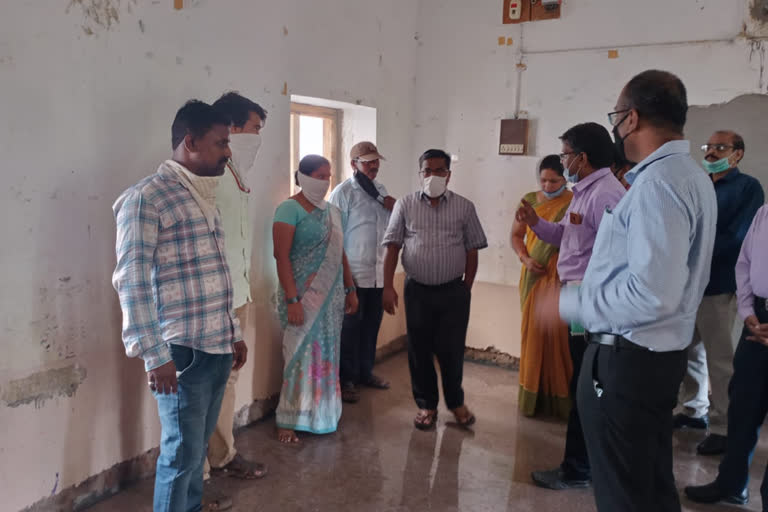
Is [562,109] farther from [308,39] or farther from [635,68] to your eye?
[308,39]

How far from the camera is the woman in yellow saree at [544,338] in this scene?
3.27 m

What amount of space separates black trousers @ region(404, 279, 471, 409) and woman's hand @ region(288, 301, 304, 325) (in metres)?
0.57

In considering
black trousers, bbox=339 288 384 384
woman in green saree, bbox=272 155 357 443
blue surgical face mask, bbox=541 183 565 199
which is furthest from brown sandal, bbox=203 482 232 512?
blue surgical face mask, bbox=541 183 565 199

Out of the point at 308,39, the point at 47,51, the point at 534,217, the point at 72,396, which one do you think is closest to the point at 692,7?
the point at 534,217

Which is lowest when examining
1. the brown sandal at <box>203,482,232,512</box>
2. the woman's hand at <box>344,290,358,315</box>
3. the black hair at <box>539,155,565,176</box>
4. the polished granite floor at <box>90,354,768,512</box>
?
the polished granite floor at <box>90,354,768,512</box>

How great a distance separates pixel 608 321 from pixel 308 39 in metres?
2.40

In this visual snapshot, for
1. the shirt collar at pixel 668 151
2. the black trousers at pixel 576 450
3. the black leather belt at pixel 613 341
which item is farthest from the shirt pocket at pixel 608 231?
the black trousers at pixel 576 450

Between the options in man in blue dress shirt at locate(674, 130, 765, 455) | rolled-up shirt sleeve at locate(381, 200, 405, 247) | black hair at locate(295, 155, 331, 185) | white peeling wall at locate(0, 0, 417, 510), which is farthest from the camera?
rolled-up shirt sleeve at locate(381, 200, 405, 247)

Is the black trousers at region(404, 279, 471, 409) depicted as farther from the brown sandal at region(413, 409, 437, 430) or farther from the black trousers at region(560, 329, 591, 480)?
the black trousers at region(560, 329, 591, 480)

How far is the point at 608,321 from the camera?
154 cm

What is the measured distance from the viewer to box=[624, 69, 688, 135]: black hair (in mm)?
1541

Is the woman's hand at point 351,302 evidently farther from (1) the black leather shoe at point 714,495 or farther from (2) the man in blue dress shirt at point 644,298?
(1) the black leather shoe at point 714,495

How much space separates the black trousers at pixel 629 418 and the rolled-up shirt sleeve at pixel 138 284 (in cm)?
124

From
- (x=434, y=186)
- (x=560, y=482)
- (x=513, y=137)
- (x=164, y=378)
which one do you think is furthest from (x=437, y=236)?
(x=164, y=378)
